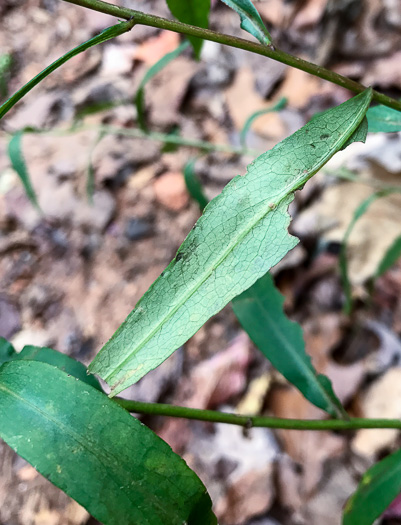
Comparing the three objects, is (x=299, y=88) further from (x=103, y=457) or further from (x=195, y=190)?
(x=103, y=457)

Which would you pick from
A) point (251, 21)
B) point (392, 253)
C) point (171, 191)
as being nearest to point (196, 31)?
point (251, 21)

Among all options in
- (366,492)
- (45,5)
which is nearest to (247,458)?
(366,492)

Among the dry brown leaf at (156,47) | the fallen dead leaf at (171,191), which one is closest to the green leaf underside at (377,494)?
the fallen dead leaf at (171,191)

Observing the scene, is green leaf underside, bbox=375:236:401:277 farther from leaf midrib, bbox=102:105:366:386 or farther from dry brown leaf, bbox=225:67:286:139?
dry brown leaf, bbox=225:67:286:139

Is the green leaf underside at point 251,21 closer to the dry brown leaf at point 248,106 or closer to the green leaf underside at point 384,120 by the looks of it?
the green leaf underside at point 384,120

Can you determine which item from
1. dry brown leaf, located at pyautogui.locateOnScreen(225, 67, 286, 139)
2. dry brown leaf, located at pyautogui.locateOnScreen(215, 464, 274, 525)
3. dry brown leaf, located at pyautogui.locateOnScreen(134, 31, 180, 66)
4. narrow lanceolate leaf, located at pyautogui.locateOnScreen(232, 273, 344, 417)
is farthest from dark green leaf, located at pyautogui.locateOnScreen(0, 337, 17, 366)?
dry brown leaf, located at pyautogui.locateOnScreen(134, 31, 180, 66)

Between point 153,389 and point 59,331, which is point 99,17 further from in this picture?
point 153,389
